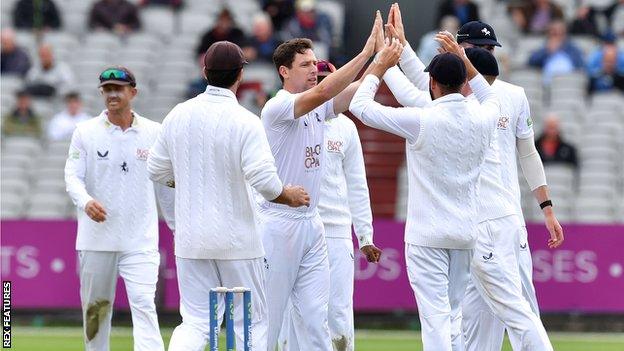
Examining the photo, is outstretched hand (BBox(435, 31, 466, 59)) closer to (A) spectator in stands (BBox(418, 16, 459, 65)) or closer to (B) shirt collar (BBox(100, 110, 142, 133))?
(B) shirt collar (BBox(100, 110, 142, 133))

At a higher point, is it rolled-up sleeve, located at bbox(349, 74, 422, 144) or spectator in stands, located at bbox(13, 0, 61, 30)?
spectator in stands, located at bbox(13, 0, 61, 30)

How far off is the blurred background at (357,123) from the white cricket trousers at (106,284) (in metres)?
5.53

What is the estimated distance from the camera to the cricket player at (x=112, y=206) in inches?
461

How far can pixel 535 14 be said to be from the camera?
21016 mm

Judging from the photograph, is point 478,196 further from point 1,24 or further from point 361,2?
point 1,24

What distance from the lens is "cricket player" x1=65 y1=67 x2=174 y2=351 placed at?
11703 mm

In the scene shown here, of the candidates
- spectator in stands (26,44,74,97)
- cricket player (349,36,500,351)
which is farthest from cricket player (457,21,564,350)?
spectator in stands (26,44,74,97)

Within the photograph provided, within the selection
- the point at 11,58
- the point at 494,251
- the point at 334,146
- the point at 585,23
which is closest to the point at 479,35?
the point at 494,251

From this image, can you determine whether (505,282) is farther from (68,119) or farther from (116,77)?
(68,119)

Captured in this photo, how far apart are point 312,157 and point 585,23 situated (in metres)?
11.4

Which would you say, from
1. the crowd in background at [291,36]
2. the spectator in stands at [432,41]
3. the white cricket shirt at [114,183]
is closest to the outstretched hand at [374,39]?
the white cricket shirt at [114,183]

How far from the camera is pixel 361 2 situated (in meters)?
21.8

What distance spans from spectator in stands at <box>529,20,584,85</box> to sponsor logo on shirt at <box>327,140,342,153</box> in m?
8.78

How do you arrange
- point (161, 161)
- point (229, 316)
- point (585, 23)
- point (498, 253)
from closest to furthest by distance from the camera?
point (229, 316)
point (161, 161)
point (498, 253)
point (585, 23)
